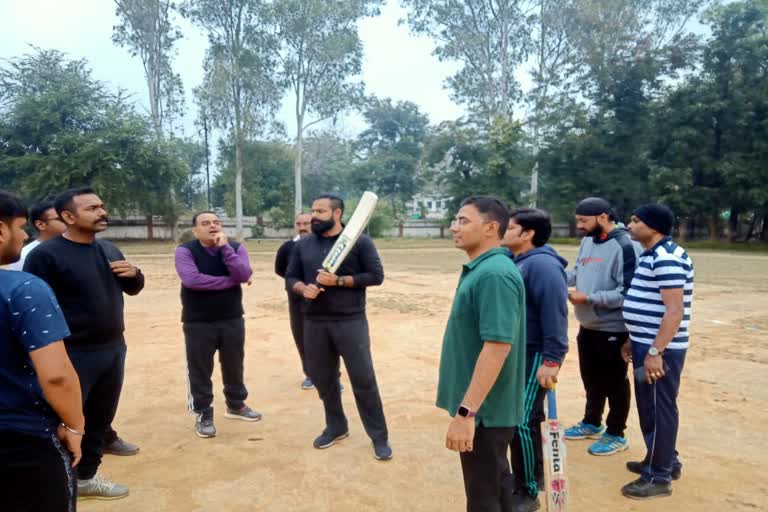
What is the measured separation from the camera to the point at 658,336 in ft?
11.3

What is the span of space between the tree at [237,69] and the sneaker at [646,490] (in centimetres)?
3367

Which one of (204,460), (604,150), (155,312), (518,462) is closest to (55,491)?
(204,460)

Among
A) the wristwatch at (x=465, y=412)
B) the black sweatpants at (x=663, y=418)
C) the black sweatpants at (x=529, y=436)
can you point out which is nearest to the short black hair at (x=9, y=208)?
the wristwatch at (x=465, y=412)

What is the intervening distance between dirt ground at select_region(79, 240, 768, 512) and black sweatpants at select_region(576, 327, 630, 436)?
30cm

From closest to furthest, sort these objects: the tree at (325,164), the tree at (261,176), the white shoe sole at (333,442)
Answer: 1. the white shoe sole at (333,442)
2. the tree at (261,176)
3. the tree at (325,164)

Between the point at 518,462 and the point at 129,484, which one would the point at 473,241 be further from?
the point at 129,484

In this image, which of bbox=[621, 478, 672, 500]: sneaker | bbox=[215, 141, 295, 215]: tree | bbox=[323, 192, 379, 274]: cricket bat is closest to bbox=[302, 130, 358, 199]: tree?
bbox=[215, 141, 295, 215]: tree

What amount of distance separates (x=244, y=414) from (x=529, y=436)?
8.90 ft

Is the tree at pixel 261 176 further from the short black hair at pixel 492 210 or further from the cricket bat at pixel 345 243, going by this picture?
the short black hair at pixel 492 210

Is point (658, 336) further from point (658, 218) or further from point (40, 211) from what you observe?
point (40, 211)

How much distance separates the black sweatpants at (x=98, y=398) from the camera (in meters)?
3.53

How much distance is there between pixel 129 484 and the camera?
3805 mm

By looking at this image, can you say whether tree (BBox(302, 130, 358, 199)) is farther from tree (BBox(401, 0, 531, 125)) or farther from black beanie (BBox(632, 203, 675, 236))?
black beanie (BBox(632, 203, 675, 236))

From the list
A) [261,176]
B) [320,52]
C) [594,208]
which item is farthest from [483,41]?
[594,208]
